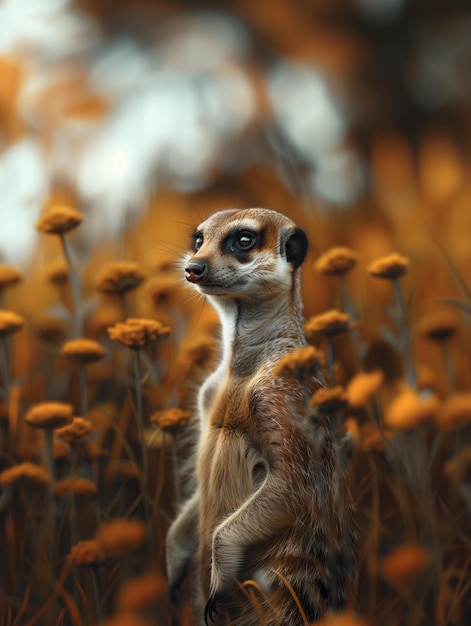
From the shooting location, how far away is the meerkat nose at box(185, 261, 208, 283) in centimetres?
117

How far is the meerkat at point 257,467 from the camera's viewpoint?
3.78ft

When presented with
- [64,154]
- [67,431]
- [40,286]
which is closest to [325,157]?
[64,154]

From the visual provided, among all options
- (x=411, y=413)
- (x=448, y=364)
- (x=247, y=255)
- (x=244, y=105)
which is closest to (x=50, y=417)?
(x=247, y=255)

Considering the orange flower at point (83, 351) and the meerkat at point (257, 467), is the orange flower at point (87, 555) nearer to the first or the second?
the meerkat at point (257, 467)

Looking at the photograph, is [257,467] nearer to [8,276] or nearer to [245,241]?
[245,241]

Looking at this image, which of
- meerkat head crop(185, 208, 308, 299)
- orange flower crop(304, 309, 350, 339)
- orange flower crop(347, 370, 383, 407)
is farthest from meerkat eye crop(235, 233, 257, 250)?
orange flower crop(347, 370, 383, 407)

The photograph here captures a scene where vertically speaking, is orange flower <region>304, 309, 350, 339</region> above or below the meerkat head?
below

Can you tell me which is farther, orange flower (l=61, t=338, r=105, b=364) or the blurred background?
the blurred background

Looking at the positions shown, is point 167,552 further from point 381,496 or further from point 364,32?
point 364,32

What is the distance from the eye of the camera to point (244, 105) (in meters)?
1.77

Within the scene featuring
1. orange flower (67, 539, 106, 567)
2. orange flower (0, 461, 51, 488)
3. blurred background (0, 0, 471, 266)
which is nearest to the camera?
orange flower (67, 539, 106, 567)

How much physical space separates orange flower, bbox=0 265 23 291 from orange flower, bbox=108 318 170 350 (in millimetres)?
348

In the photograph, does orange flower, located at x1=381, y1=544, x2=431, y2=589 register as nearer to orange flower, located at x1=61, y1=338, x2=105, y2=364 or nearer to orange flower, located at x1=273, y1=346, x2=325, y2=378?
orange flower, located at x1=273, y1=346, x2=325, y2=378

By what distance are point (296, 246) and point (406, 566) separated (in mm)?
518
